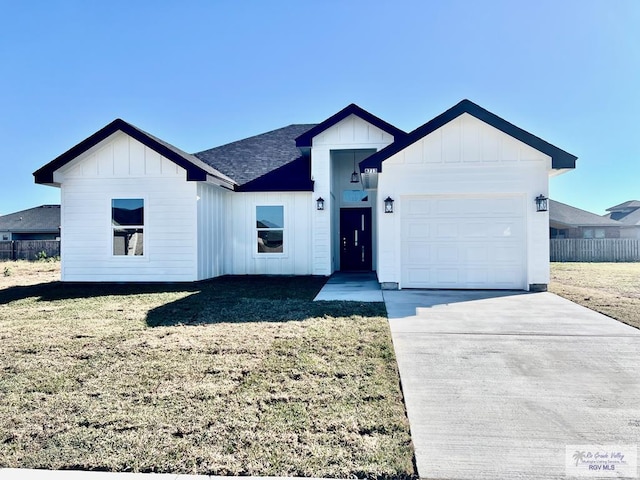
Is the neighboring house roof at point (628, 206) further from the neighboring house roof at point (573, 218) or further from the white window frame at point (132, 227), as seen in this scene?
the white window frame at point (132, 227)

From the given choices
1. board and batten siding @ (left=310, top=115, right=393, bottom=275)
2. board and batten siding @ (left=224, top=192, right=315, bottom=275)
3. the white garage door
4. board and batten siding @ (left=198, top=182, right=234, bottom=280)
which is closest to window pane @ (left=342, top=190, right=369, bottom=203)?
board and batten siding @ (left=310, top=115, right=393, bottom=275)

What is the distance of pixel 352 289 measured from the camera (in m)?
9.46

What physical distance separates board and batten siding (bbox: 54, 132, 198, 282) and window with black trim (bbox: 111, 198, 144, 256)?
0.46 ft

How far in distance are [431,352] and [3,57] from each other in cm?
2016

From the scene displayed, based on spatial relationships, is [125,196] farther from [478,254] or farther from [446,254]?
[478,254]

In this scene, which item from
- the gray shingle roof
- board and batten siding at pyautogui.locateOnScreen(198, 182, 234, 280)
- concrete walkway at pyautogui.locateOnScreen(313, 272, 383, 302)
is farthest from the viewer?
the gray shingle roof

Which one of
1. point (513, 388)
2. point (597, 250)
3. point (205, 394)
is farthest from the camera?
point (597, 250)

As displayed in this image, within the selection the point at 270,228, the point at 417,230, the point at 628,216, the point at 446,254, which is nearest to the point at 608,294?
the point at 446,254

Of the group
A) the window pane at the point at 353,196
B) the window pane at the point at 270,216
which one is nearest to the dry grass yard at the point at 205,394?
the window pane at the point at 270,216

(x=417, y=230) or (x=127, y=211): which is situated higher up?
(x=127, y=211)

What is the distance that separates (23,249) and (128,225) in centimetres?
1995

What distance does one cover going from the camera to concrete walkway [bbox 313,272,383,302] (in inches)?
323

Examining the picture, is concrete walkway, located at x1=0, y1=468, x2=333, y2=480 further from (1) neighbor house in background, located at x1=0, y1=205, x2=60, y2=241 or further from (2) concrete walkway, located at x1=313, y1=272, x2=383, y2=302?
(1) neighbor house in background, located at x1=0, y1=205, x2=60, y2=241

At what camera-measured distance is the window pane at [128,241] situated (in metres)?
10.8
